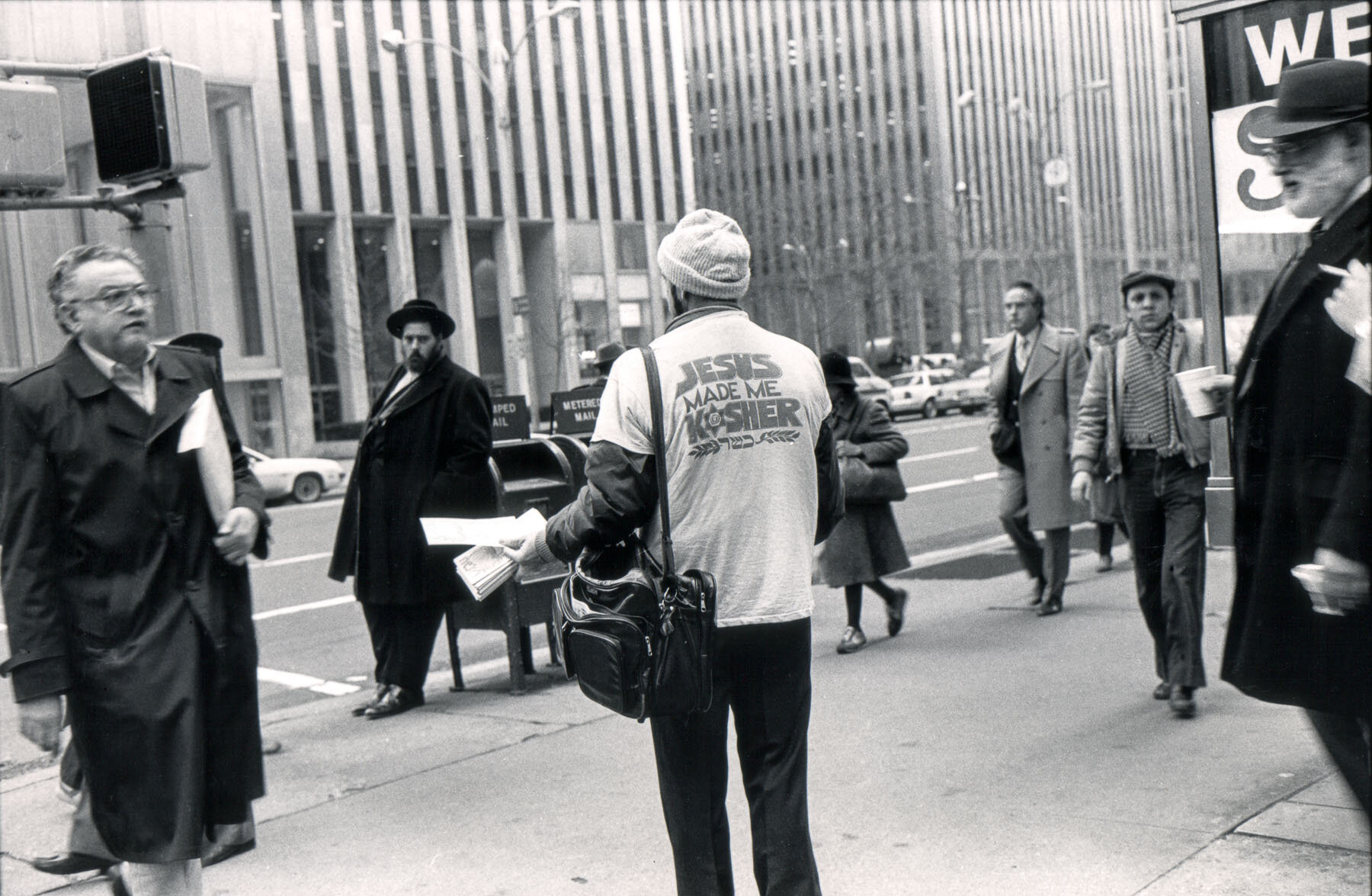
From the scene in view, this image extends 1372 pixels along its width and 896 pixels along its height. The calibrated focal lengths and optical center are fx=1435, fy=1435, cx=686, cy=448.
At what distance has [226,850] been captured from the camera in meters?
4.02

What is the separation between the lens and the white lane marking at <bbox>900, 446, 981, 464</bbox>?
23.2 metres

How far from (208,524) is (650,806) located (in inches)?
80.7

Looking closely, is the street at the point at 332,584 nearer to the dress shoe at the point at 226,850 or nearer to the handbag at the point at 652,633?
the dress shoe at the point at 226,850

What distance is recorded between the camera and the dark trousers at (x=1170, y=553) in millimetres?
5766

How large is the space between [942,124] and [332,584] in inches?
3175

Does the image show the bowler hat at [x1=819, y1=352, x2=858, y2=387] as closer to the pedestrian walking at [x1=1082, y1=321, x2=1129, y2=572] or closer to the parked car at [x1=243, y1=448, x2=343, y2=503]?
the pedestrian walking at [x1=1082, y1=321, x2=1129, y2=572]

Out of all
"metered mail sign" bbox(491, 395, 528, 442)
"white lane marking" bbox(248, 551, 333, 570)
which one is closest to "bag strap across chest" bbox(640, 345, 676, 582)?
"metered mail sign" bbox(491, 395, 528, 442)

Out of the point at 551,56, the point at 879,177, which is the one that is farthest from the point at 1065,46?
the point at 551,56

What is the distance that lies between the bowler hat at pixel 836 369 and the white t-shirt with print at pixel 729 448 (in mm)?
3972

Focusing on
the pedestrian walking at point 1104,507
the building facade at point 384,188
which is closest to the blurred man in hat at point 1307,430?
the pedestrian walking at point 1104,507

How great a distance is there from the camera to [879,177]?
224 ft

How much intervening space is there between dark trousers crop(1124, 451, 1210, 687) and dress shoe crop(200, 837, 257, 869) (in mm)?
3637

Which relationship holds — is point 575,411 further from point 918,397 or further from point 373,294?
point 373,294

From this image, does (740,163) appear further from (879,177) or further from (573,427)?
(573,427)
